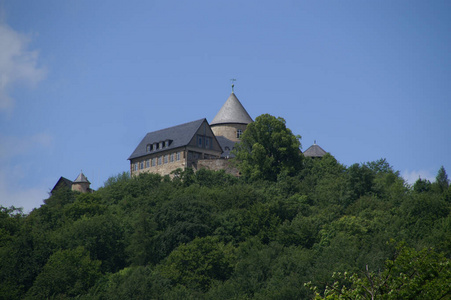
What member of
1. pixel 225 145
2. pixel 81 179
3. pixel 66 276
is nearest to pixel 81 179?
pixel 81 179

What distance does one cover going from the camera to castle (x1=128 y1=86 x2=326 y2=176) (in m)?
76.2

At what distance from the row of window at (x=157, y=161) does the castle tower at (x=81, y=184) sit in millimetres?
5415

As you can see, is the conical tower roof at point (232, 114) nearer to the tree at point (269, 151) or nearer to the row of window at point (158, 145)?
the row of window at point (158, 145)

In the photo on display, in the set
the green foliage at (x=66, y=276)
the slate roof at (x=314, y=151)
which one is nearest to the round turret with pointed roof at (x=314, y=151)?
the slate roof at (x=314, y=151)

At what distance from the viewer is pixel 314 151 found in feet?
257

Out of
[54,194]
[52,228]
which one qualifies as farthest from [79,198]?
[54,194]

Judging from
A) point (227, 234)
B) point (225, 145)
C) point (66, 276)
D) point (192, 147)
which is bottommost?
A: point (66, 276)

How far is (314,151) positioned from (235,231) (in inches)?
844

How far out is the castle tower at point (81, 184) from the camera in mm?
81500

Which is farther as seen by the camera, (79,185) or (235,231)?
(79,185)

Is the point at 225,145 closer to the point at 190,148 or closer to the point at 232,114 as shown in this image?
the point at 232,114

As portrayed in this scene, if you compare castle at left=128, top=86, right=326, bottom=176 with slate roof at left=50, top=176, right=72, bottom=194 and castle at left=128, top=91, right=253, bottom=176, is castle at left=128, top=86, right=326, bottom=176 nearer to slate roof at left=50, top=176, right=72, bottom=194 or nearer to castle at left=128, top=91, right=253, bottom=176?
castle at left=128, top=91, right=253, bottom=176

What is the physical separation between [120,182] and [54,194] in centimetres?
662

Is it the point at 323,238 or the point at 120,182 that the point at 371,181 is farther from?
the point at 120,182
